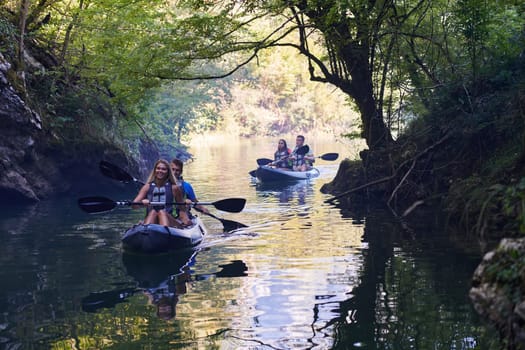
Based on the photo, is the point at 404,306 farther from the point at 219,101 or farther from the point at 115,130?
the point at 219,101

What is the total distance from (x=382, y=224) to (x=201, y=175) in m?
12.7

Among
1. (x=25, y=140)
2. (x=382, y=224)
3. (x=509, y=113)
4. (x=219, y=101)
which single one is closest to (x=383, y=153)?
(x=382, y=224)

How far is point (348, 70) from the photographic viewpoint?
584 inches

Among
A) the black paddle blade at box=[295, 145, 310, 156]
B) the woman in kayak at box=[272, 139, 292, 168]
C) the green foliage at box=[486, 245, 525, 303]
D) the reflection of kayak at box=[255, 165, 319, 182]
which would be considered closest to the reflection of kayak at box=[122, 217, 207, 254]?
the green foliage at box=[486, 245, 525, 303]

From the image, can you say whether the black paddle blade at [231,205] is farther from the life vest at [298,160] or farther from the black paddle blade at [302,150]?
the life vest at [298,160]

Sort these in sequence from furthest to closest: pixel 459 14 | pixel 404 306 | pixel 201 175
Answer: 1. pixel 201 175
2. pixel 459 14
3. pixel 404 306

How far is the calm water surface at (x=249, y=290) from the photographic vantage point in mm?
5922

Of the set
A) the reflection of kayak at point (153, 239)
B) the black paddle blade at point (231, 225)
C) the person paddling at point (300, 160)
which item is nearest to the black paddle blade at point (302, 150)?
the person paddling at point (300, 160)

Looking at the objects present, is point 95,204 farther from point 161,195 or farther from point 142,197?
point 161,195

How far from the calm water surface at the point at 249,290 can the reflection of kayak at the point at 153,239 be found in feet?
0.64

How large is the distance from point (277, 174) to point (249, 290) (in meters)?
14.2

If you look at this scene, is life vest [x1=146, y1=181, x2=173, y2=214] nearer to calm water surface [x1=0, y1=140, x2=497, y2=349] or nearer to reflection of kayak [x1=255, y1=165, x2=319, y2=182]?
calm water surface [x1=0, y1=140, x2=497, y2=349]

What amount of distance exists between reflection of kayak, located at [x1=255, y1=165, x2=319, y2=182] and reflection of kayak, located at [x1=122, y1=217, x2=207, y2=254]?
11162 mm

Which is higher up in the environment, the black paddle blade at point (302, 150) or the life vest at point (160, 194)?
the black paddle blade at point (302, 150)
